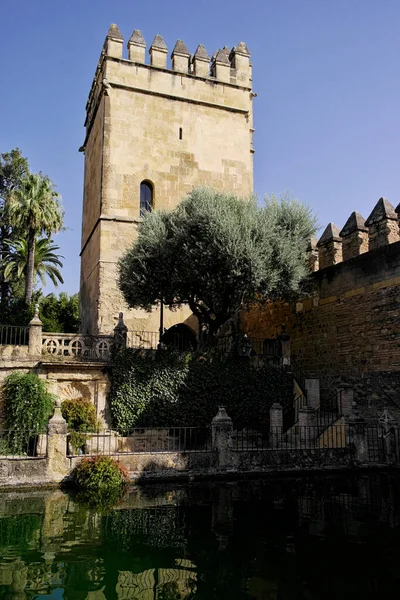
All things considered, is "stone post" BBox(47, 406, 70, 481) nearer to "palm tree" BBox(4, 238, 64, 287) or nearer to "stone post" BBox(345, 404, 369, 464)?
"stone post" BBox(345, 404, 369, 464)

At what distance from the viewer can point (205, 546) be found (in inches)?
269

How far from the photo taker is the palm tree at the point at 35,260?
86.1 feet

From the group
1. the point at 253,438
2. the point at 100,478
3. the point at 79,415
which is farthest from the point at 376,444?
the point at 79,415

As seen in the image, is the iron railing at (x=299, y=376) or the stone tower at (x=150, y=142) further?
the stone tower at (x=150, y=142)

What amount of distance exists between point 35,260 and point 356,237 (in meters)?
17.7

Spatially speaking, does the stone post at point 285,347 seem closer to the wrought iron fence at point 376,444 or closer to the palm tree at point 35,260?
the wrought iron fence at point 376,444

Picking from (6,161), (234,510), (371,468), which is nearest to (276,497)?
(234,510)

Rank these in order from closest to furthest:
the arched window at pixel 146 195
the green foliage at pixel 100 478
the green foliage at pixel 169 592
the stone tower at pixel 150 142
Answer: the green foliage at pixel 169 592 → the green foliage at pixel 100 478 → the stone tower at pixel 150 142 → the arched window at pixel 146 195

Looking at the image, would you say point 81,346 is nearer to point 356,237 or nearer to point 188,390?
point 188,390

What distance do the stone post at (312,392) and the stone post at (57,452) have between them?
23.6ft

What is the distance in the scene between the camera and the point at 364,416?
1452 centimetres

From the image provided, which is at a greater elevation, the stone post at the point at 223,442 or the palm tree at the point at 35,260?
the palm tree at the point at 35,260

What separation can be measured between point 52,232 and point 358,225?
13432mm

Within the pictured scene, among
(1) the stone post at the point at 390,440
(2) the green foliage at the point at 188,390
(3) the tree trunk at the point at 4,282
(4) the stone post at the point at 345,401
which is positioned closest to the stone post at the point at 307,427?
(4) the stone post at the point at 345,401
